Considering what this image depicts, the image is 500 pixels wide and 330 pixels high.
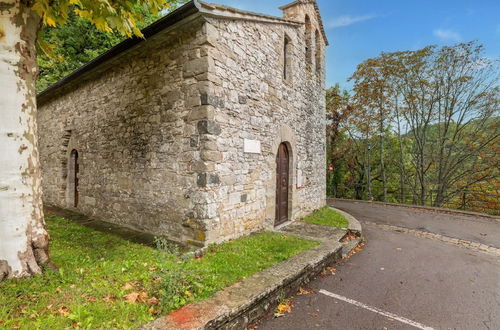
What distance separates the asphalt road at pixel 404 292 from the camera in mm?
3037

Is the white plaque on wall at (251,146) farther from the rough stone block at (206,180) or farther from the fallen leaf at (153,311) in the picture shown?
the fallen leaf at (153,311)

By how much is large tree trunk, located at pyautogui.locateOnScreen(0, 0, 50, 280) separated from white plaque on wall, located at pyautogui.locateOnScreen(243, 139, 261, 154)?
3.45 meters

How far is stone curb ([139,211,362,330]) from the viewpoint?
236 cm

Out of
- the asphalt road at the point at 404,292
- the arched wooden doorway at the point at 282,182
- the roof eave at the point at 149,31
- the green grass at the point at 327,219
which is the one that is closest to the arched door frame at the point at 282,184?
the arched wooden doorway at the point at 282,182

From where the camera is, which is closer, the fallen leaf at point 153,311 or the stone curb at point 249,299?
the stone curb at point 249,299

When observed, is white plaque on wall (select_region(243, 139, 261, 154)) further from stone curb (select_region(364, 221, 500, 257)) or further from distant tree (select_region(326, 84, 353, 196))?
distant tree (select_region(326, 84, 353, 196))

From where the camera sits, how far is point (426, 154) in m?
14.5

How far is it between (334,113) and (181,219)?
14705mm

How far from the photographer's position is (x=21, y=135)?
9.84 feet

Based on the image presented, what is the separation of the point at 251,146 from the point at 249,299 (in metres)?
3.35

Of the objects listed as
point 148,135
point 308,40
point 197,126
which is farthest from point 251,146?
point 308,40

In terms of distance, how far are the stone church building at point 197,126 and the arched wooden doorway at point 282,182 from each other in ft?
0.10

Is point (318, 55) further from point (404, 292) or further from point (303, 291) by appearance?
point (303, 291)

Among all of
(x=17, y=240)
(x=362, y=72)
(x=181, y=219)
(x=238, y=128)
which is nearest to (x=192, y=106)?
(x=238, y=128)
